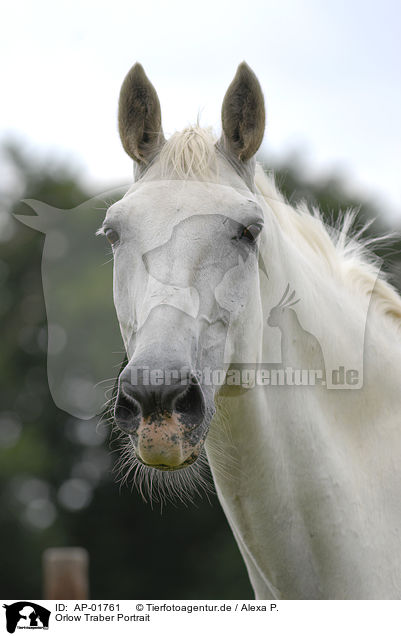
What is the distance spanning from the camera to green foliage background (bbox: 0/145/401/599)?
1956 cm

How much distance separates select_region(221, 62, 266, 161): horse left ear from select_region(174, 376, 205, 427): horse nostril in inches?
46.0

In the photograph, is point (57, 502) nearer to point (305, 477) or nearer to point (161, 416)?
point (305, 477)

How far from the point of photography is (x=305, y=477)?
2.87 m

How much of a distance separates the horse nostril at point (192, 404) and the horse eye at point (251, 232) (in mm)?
708

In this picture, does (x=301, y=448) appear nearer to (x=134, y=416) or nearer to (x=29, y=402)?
(x=134, y=416)

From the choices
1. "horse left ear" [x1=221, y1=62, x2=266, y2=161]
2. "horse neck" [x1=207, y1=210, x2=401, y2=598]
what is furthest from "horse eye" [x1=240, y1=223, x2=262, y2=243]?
"horse left ear" [x1=221, y1=62, x2=266, y2=161]

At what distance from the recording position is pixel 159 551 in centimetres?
2022

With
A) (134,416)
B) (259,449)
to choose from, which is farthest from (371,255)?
(134,416)

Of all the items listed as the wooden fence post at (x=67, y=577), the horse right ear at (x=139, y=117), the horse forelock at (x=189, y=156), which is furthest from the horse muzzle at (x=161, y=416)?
the wooden fence post at (x=67, y=577)

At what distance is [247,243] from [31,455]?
18635 millimetres

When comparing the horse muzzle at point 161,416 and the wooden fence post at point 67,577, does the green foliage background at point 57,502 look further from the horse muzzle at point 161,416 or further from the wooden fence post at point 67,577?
the horse muzzle at point 161,416

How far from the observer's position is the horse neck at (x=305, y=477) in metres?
2.82

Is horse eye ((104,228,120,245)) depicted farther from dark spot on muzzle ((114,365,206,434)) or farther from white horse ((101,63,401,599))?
dark spot on muzzle ((114,365,206,434))
